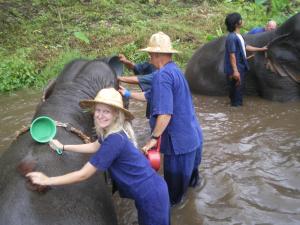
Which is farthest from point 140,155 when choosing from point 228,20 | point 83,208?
point 228,20

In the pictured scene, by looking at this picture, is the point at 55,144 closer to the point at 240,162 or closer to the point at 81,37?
the point at 240,162

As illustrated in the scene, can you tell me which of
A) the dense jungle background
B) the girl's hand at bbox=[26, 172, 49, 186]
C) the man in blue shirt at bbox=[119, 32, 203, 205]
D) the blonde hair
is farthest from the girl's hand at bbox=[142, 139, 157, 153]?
the dense jungle background

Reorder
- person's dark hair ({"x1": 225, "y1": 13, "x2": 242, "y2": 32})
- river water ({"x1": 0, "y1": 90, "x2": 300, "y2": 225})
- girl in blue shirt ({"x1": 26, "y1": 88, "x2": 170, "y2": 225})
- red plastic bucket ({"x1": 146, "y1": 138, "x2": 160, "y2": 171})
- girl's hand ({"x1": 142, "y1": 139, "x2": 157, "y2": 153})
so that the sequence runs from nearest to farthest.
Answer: girl in blue shirt ({"x1": 26, "y1": 88, "x2": 170, "y2": 225}) < red plastic bucket ({"x1": 146, "y1": 138, "x2": 160, "y2": 171}) < girl's hand ({"x1": 142, "y1": 139, "x2": 157, "y2": 153}) < river water ({"x1": 0, "y1": 90, "x2": 300, "y2": 225}) < person's dark hair ({"x1": 225, "y1": 13, "x2": 242, "y2": 32})

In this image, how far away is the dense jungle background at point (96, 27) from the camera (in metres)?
10.2

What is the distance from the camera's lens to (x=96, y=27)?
40.2 feet

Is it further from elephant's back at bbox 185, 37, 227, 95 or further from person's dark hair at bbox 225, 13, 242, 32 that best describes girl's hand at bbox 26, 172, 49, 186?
elephant's back at bbox 185, 37, 227, 95

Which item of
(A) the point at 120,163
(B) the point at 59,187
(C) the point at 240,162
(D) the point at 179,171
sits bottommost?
(C) the point at 240,162

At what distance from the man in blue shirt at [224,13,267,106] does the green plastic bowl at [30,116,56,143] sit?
12.7 feet

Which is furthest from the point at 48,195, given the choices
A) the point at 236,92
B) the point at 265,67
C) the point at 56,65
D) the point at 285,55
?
the point at 56,65

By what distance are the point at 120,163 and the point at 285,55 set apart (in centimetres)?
451

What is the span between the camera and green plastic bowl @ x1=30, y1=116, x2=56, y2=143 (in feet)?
12.2

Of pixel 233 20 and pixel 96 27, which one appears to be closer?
pixel 233 20

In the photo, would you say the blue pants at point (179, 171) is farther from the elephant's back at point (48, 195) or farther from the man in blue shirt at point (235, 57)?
the man in blue shirt at point (235, 57)

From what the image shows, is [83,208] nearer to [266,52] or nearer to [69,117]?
[69,117]
